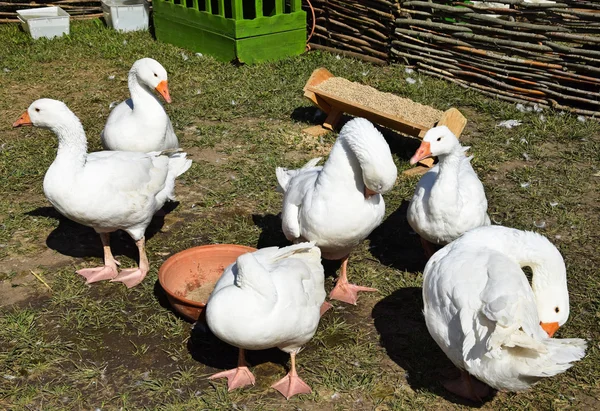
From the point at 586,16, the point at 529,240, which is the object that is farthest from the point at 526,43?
the point at 529,240

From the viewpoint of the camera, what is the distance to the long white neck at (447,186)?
16.9 feet

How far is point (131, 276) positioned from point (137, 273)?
57 millimetres

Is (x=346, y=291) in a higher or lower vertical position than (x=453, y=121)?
lower

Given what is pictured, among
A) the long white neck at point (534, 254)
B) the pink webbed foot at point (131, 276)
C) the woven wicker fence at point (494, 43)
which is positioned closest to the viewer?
the long white neck at point (534, 254)

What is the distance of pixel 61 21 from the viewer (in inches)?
452

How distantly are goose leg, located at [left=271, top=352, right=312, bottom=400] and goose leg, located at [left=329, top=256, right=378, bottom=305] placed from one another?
3.33 ft

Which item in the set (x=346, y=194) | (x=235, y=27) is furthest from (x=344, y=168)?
(x=235, y=27)

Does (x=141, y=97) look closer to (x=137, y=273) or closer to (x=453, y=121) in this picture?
(x=137, y=273)

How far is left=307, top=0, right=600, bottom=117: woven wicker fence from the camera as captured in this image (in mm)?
8602

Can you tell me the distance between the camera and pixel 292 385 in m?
4.31

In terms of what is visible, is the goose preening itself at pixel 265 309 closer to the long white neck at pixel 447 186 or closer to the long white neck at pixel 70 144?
the long white neck at pixel 447 186

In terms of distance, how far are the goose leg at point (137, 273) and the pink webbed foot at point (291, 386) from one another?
1.69 metres

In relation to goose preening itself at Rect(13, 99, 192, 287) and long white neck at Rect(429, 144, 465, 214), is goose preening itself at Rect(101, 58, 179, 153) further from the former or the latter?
long white neck at Rect(429, 144, 465, 214)

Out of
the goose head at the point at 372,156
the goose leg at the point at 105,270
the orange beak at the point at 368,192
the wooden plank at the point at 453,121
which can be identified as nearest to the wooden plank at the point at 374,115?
the wooden plank at the point at 453,121
